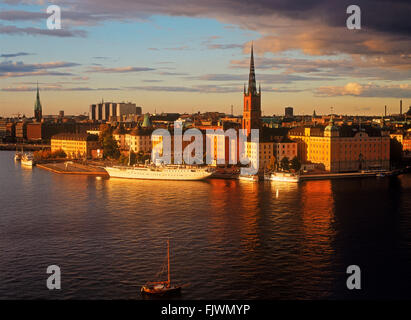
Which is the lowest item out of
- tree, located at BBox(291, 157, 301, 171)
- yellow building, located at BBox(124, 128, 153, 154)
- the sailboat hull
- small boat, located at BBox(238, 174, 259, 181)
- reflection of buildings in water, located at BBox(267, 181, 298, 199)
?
the sailboat hull

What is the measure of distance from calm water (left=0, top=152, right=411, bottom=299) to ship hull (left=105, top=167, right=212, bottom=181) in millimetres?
5582

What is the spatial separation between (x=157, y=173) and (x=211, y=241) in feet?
57.1

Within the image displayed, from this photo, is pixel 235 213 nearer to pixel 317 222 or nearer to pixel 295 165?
pixel 317 222

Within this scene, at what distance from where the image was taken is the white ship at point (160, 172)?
3241cm

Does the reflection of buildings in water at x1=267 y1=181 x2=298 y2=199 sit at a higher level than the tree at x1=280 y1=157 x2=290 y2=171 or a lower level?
lower

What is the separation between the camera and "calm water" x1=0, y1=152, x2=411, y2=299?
40.5 feet

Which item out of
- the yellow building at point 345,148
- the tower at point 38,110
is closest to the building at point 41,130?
the tower at point 38,110

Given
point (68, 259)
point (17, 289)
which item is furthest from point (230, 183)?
point (17, 289)

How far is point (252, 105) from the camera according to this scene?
39.8 m

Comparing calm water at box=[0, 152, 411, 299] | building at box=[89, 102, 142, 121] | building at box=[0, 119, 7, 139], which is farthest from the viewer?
building at box=[89, 102, 142, 121]

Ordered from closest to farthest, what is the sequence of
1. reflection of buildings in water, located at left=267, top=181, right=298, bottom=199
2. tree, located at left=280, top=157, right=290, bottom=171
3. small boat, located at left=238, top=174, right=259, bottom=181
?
1. reflection of buildings in water, located at left=267, top=181, right=298, bottom=199
2. small boat, located at left=238, top=174, right=259, bottom=181
3. tree, located at left=280, top=157, right=290, bottom=171

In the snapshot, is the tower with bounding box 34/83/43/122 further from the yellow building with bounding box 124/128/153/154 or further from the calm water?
the calm water

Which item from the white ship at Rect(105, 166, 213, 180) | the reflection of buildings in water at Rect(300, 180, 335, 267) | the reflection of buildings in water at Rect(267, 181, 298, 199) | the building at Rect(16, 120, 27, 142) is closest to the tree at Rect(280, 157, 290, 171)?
the reflection of buildings in water at Rect(267, 181, 298, 199)

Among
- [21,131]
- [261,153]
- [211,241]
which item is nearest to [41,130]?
[21,131]
